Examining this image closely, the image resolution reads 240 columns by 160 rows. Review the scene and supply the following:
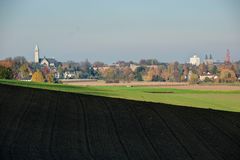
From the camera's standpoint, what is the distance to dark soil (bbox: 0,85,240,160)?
55.8 ft

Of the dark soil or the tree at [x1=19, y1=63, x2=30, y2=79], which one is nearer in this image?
the dark soil

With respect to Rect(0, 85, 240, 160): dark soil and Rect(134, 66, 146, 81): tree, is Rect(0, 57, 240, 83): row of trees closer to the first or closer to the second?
Rect(134, 66, 146, 81): tree

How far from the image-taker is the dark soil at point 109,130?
1702 centimetres

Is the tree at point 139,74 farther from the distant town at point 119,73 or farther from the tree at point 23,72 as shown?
the tree at point 23,72

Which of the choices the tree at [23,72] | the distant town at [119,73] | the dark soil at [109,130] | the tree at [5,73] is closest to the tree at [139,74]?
the distant town at [119,73]

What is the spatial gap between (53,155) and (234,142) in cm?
736

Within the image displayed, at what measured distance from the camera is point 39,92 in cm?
2984

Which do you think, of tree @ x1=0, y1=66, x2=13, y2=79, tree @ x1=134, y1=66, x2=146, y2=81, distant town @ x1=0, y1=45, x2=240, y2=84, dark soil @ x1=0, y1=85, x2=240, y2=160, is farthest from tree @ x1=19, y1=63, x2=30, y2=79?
dark soil @ x1=0, y1=85, x2=240, y2=160

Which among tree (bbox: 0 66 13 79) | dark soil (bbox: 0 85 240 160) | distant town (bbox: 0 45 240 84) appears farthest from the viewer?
distant town (bbox: 0 45 240 84)

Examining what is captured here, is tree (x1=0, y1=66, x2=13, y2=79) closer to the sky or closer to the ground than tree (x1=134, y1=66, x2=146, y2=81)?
closer to the sky

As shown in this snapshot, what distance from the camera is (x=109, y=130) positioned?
67.0 feet

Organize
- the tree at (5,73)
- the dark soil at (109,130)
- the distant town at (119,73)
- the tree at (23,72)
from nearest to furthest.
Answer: the dark soil at (109,130) → the tree at (5,73) → the distant town at (119,73) → the tree at (23,72)

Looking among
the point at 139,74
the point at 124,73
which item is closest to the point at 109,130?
the point at 139,74

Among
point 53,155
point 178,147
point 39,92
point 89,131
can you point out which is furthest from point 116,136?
point 39,92
